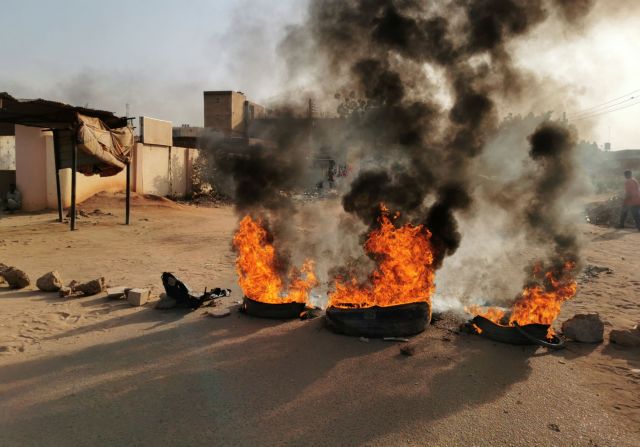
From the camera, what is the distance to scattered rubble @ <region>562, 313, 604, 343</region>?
18.0 ft

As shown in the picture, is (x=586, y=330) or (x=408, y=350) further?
(x=586, y=330)

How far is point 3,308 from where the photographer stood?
6.21 m

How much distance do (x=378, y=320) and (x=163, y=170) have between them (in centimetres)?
1973

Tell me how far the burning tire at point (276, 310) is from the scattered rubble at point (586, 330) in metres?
3.49

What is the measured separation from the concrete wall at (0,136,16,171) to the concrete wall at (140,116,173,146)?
530cm

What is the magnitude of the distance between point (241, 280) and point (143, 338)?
1.65 m

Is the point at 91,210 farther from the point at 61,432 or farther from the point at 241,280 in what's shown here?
the point at 61,432

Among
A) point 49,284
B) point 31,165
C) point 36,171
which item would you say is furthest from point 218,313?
point 31,165

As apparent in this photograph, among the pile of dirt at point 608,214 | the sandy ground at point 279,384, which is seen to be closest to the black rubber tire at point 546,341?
the sandy ground at point 279,384

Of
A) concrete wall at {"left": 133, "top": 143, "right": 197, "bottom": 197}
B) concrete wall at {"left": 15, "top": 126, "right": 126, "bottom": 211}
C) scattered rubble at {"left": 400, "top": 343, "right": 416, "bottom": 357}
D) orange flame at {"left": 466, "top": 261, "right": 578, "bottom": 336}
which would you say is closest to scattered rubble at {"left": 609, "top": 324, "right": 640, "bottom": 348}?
orange flame at {"left": 466, "top": 261, "right": 578, "bottom": 336}

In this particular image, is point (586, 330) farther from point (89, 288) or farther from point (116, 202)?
point (116, 202)

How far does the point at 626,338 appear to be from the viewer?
5.36m

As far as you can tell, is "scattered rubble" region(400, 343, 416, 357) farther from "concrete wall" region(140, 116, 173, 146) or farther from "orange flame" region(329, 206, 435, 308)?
"concrete wall" region(140, 116, 173, 146)

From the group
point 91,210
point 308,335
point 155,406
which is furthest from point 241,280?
point 91,210
